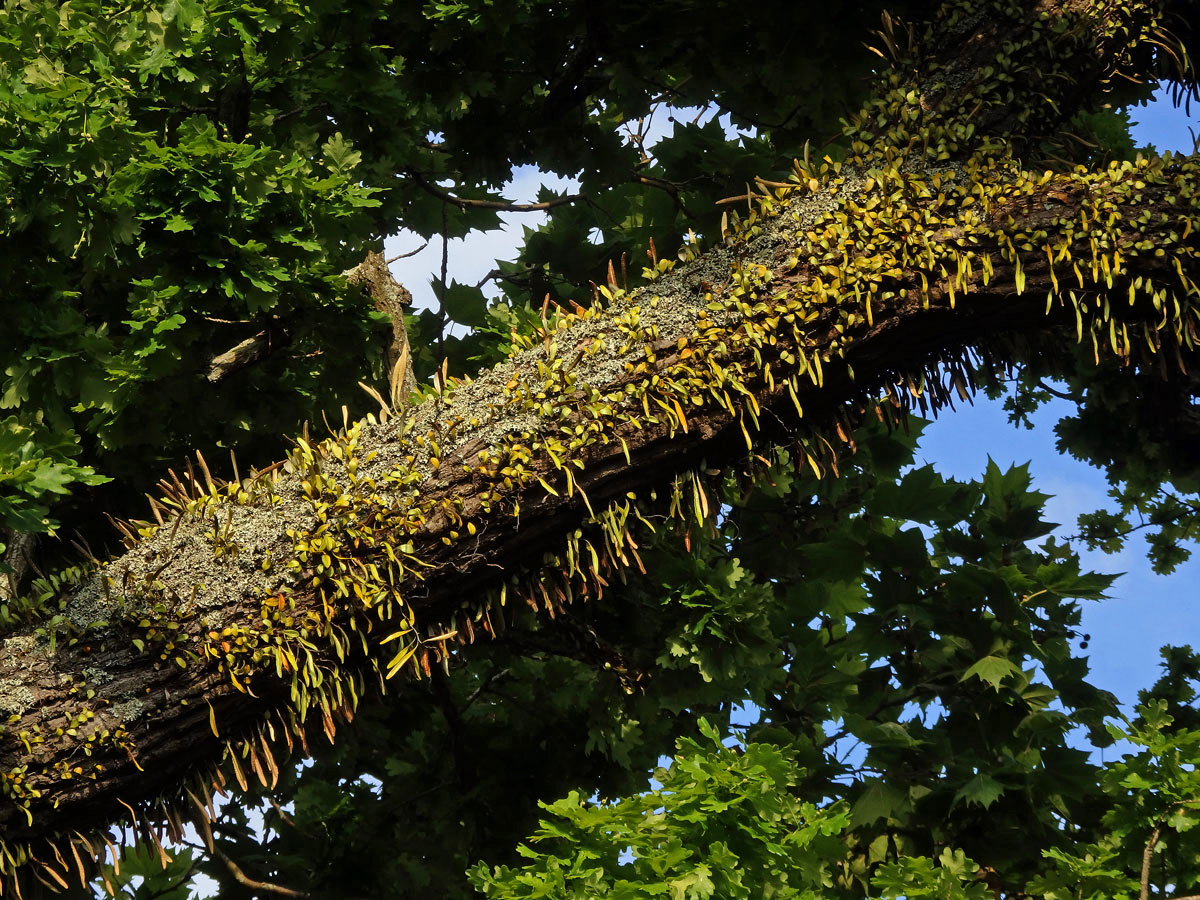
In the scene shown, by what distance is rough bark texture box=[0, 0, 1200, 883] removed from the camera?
13.2ft

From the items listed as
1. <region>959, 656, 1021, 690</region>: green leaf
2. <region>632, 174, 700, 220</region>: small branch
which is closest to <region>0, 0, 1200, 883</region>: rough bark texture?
<region>959, 656, 1021, 690</region>: green leaf

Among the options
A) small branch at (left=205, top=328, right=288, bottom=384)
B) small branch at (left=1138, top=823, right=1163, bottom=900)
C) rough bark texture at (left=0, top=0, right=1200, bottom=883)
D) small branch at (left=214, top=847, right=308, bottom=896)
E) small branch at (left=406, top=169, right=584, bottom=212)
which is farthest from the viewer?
small branch at (left=406, top=169, right=584, bottom=212)

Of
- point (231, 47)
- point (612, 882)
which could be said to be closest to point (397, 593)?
point (612, 882)

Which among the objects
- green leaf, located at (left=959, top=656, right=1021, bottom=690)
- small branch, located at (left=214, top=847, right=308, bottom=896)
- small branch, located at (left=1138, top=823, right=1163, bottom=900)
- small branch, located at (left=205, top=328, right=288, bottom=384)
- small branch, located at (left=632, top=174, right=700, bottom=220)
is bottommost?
small branch, located at (left=214, top=847, right=308, bottom=896)

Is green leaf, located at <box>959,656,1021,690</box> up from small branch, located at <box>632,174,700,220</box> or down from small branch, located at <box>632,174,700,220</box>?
down

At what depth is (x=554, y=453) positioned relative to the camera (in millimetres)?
4148

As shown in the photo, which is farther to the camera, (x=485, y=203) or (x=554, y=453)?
(x=485, y=203)

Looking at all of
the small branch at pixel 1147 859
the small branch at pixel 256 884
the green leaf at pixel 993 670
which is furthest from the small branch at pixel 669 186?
the small branch at pixel 256 884

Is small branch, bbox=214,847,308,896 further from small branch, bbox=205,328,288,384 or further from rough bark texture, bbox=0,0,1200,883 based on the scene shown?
small branch, bbox=205,328,288,384

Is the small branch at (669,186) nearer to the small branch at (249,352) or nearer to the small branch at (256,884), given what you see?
the small branch at (249,352)

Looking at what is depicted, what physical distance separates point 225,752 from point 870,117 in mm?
3749

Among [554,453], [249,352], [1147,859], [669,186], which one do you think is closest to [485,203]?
[669,186]

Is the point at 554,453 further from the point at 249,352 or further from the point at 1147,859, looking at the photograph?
the point at 1147,859

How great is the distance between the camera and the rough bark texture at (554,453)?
4012 millimetres
